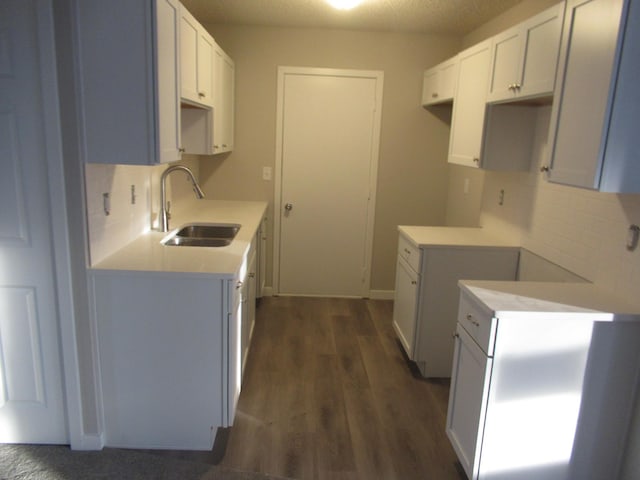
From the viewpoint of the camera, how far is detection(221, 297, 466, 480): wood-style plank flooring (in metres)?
2.39

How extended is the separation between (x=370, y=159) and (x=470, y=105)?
1460 mm

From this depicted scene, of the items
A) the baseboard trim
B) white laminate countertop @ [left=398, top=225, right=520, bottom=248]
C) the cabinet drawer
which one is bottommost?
the baseboard trim

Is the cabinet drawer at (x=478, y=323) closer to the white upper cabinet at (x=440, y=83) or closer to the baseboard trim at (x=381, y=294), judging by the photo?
the white upper cabinet at (x=440, y=83)

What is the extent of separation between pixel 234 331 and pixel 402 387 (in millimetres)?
1323

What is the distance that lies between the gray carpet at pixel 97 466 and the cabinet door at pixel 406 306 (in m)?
1.43

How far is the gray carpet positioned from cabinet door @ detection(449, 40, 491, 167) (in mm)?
2345

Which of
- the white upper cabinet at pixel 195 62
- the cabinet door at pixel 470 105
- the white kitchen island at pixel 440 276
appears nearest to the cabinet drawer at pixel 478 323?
the white kitchen island at pixel 440 276

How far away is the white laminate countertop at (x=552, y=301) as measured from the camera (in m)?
1.96

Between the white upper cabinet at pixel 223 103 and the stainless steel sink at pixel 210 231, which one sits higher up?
the white upper cabinet at pixel 223 103

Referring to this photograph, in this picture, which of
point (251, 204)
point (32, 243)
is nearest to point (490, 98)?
point (251, 204)

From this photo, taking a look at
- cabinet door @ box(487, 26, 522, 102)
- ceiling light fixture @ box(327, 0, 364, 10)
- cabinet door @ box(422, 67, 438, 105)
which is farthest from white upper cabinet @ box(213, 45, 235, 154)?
cabinet door @ box(487, 26, 522, 102)

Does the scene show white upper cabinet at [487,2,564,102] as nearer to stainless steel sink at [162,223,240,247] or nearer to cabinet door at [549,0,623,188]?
cabinet door at [549,0,623,188]

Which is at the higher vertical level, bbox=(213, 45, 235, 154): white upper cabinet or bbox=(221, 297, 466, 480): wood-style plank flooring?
bbox=(213, 45, 235, 154): white upper cabinet

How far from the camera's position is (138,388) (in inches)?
92.6
